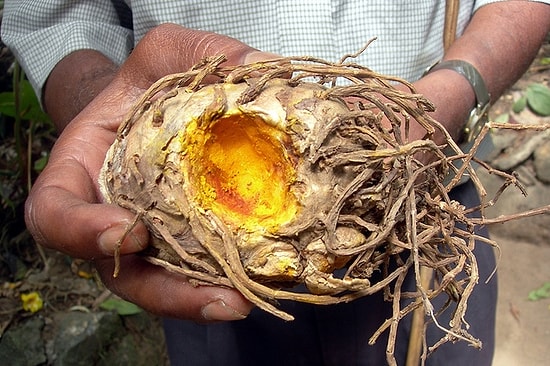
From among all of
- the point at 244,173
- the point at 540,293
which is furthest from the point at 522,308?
the point at 244,173

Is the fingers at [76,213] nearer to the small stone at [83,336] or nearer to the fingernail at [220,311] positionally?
the fingernail at [220,311]

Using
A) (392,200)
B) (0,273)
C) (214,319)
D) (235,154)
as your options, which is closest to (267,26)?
(235,154)

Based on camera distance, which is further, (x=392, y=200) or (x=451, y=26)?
(x=451, y=26)

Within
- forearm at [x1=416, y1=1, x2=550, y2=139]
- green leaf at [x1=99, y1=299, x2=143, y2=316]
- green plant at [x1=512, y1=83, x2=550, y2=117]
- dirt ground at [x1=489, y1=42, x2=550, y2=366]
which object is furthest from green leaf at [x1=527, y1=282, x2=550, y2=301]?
green leaf at [x1=99, y1=299, x2=143, y2=316]

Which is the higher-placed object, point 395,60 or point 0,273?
point 395,60

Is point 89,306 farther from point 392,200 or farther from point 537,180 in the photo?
point 537,180

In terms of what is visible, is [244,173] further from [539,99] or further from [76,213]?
[539,99]
